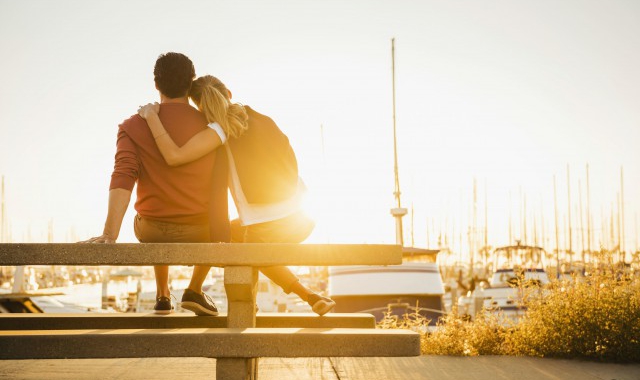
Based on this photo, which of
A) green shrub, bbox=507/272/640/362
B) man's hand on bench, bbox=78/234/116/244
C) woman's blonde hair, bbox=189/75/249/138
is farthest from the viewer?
green shrub, bbox=507/272/640/362

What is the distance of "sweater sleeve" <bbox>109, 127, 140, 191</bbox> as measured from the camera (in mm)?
3463

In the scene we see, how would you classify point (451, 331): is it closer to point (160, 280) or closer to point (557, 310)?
point (557, 310)

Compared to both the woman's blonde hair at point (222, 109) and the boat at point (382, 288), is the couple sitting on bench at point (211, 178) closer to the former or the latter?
the woman's blonde hair at point (222, 109)

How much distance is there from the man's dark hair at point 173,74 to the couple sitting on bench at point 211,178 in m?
0.17

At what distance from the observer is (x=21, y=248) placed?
2.79 metres

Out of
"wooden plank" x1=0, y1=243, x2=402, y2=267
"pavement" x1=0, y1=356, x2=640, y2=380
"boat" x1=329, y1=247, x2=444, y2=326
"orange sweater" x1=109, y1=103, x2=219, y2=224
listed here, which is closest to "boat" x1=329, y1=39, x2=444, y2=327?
"boat" x1=329, y1=247, x2=444, y2=326

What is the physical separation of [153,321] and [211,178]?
91cm

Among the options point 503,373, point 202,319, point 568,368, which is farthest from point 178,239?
point 568,368

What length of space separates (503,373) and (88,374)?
3160 millimetres

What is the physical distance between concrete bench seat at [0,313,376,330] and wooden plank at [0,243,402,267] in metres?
0.91

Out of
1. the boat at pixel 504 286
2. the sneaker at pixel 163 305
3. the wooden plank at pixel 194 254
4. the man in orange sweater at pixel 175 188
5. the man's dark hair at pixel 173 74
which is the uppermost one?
the man's dark hair at pixel 173 74

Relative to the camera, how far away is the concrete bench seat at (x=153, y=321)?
3.65 metres

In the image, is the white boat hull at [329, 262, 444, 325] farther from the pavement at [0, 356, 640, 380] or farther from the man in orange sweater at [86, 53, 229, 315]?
the man in orange sweater at [86, 53, 229, 315]

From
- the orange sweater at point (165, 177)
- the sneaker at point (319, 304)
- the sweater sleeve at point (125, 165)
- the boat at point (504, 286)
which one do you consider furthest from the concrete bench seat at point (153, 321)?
the boat at point (504, 286)
